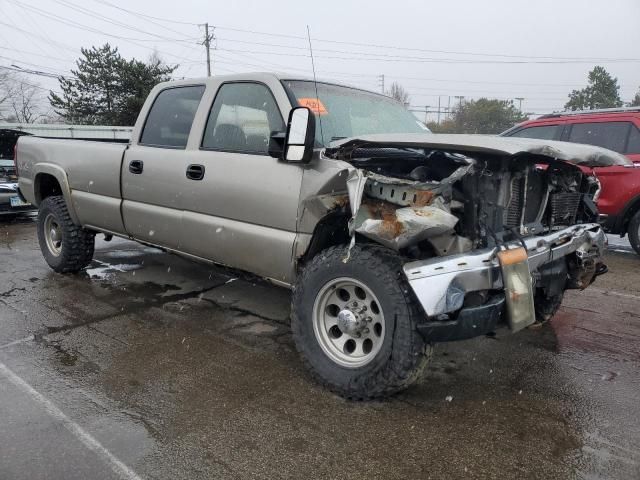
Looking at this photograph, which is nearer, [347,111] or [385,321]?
[385,321]

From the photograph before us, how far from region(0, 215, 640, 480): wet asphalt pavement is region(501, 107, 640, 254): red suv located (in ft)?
8.60

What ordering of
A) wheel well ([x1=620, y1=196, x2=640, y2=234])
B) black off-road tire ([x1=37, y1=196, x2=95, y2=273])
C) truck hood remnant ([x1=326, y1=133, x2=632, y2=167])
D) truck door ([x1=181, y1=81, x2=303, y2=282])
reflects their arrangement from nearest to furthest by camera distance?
truck hood remnant ([x1=326, y1=133, x2=632, y2=167])
truck door ([x1=181, y1=81, x2=303, y2=282])
black off-road tire ([x1=37, y1=196, x2=95, y2=273])
wheel well ([x1=620, y1=196, x2=640, y2=234])

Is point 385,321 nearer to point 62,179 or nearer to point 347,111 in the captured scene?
point 347,111

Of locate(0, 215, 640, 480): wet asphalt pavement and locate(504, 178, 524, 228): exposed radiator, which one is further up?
locate(504, 178, 524, 228): exposed radiator

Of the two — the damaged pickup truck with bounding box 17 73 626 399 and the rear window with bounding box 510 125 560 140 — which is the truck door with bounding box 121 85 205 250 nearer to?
the damaged pickup truck with bounding box 17 73 626 399

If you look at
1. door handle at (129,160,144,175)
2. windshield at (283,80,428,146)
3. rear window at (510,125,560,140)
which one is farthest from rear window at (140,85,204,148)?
rear window at (510,125,560,140)

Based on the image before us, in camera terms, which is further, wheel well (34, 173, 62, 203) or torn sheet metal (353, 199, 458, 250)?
wheel well (34, 173, 62, 203)

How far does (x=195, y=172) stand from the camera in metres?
3.88

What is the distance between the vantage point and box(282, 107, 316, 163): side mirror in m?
3.00

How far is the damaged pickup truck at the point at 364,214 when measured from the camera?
269 centimetres

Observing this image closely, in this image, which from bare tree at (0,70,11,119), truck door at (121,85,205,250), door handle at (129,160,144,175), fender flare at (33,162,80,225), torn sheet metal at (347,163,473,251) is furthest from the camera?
bare tree at (0,70,11,119)

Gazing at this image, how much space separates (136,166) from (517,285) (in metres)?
3.23

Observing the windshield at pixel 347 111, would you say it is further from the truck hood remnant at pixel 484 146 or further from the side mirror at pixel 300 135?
the truck hood remnant at pixel 484 146

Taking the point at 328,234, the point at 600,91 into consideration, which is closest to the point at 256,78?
the point at 328,234
